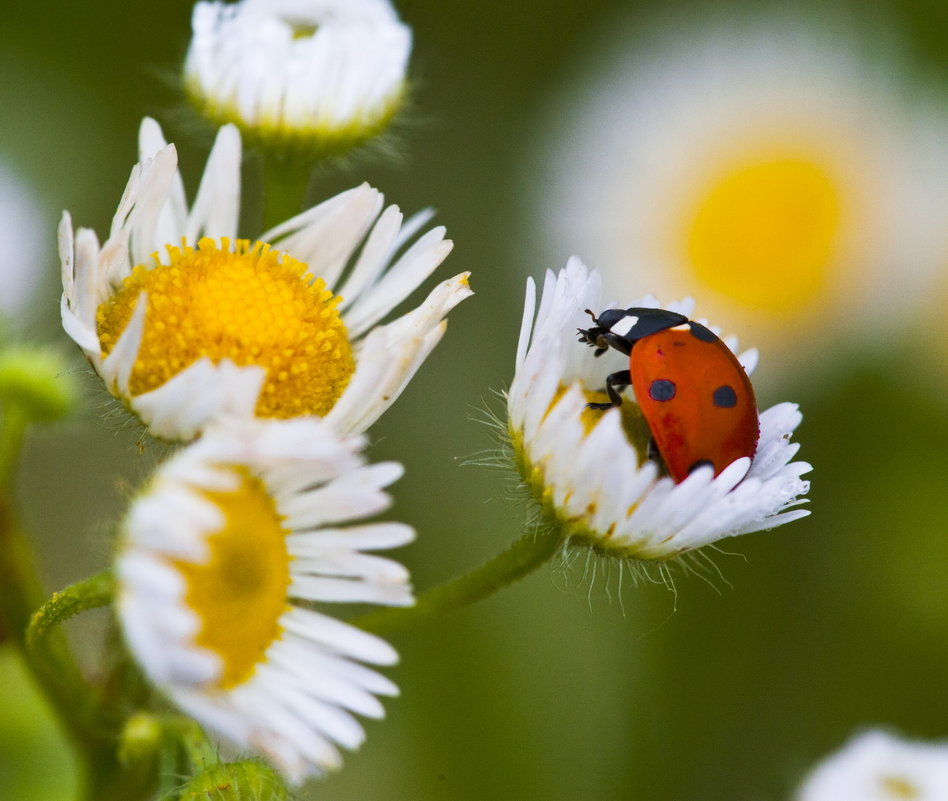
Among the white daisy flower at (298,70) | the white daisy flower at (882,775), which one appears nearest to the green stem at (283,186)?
the white daisy flower at (298,70)

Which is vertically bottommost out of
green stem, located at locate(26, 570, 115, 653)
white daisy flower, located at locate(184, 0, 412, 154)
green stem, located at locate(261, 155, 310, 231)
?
green stem, located at locate(26, 570, 115, 653)

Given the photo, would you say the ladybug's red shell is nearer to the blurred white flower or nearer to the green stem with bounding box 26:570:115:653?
the green stem with bounding box 26:570:115:653

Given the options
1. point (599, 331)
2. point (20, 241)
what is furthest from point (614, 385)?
point (20, 241)

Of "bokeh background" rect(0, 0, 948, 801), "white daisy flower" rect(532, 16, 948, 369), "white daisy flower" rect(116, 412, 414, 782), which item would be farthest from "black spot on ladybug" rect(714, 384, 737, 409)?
"white daisy flower" rect(532, 16, 948, 369)

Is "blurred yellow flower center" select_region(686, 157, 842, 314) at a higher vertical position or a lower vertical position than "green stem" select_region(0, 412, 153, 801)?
higher

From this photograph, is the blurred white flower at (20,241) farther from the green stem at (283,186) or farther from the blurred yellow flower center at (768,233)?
the blurred yellow flower center at (768,233)

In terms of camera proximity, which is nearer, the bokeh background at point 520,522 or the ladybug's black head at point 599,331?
the ladybug's black head at point 599,331

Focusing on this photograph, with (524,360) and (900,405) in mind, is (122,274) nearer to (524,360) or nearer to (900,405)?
(524,360)

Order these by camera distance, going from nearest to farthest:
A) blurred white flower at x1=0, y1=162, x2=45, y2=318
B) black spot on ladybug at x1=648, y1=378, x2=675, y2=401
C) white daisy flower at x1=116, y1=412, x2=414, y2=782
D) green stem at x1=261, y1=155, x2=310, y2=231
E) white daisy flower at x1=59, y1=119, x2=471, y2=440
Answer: white daisy flower at x1=116, y1=412, x2=414, y2=782, white daisy flower at x1=59, y1=119, x2=471, y2=440, black spot on ladybug at x1=648, y1=378, x2=675, y2=401, green stem at x1=261, y1=155, x2=310, y2=231, blurred white flower at x1=0, y1=162, x2=45, y2=318

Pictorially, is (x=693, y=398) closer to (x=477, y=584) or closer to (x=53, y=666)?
(x=477, y=584)
